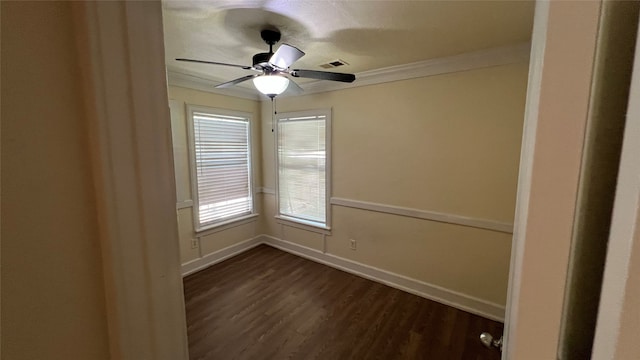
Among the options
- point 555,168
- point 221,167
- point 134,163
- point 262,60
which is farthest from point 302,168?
point 555,168

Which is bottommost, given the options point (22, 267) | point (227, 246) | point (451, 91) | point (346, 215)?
point (227, 246)

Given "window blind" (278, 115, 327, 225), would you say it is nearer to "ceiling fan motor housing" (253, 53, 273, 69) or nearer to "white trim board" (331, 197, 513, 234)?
"white trim board" (331, 197, 513, 234)

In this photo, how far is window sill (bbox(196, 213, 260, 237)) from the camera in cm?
339


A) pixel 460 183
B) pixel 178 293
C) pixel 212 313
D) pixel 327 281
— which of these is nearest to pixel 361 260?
pixel 327 281

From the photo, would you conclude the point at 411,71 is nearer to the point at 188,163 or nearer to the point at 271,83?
the point at 271,83

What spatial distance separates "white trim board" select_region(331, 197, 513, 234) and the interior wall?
40mm

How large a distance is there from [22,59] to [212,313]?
8.81 feet

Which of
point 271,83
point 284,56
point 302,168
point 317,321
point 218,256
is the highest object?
point 284,56

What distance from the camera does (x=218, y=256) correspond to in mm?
3582

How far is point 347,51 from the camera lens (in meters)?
2.28

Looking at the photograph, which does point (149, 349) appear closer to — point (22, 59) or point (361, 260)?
point (22, 59)

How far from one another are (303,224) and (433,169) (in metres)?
1.94

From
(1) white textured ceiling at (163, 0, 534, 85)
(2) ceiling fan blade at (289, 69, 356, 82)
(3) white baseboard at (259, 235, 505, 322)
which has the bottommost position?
(3) white baseboard at (259, 235, 505, 322)

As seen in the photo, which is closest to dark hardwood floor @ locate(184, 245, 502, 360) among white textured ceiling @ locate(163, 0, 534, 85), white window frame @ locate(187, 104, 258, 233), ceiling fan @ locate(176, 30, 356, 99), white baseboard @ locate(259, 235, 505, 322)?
white baseboard @ locate(259, 235, 505, 322)
